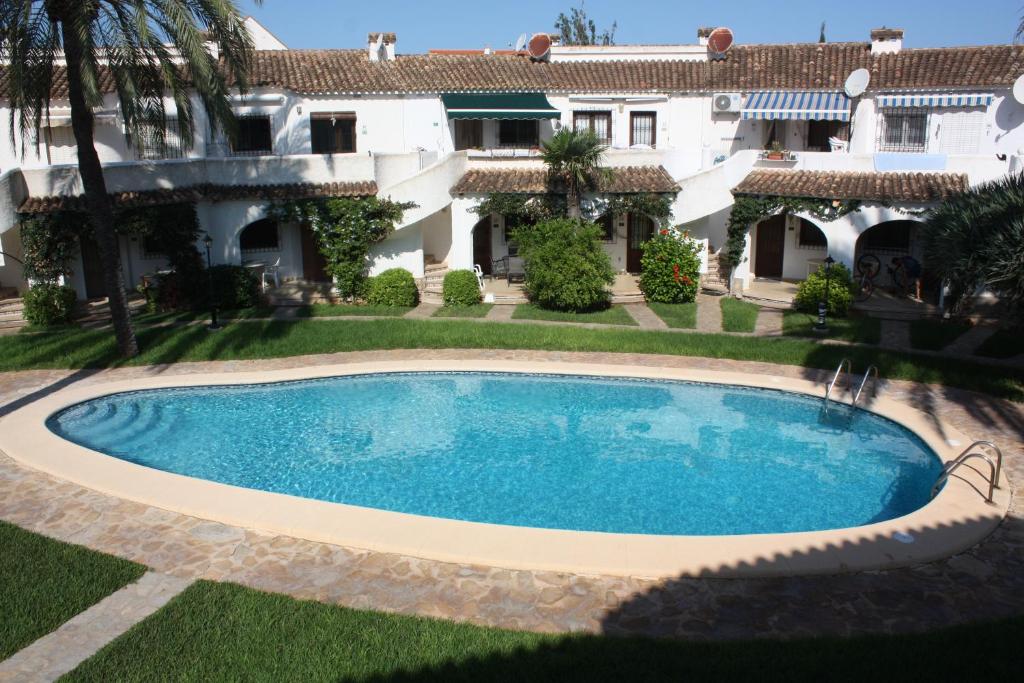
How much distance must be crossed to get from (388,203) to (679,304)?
420 inches

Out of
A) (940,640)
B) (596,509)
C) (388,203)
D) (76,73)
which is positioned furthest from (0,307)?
(940,640)

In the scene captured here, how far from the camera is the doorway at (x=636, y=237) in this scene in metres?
34.5

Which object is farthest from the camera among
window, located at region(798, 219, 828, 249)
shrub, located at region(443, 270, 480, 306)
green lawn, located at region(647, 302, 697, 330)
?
window, located at region(798, 219, 828, 249)

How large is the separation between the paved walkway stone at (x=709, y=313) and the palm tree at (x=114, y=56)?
15.1 metres

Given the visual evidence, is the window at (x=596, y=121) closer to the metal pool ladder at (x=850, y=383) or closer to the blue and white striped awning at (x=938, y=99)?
the blue and white striped awning at (x=938, y=99)

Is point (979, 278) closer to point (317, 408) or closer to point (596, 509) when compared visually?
point (596, 509)

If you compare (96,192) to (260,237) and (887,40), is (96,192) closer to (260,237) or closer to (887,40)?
(260,237)

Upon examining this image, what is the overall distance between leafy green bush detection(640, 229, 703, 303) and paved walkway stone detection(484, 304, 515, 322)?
4956 millimetres

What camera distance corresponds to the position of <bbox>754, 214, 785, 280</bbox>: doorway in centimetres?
3344

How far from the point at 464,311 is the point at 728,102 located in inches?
537

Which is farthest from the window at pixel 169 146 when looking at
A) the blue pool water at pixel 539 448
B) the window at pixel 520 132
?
the blue pool water at pixel 539 448

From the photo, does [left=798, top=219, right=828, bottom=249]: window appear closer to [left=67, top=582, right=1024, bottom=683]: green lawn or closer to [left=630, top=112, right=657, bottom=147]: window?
[left=630, top=112, right=657, bottom=147]: window

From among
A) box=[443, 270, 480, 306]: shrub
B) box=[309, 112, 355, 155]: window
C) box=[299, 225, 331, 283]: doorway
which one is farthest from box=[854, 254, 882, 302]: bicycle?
box=[309, 112, 355, 155]: window

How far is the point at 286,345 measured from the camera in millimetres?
25141
